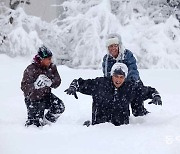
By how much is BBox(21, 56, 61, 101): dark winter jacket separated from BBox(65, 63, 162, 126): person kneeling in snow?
2.02ft

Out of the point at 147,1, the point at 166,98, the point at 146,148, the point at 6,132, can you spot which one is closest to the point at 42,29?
the point at 147,1

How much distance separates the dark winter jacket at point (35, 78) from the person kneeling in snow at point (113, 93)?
0.62 metres

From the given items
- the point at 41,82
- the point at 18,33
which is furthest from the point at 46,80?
the point at 18,33

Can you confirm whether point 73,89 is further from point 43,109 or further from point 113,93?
point 43,109

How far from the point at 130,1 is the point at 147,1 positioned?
2.88 feet

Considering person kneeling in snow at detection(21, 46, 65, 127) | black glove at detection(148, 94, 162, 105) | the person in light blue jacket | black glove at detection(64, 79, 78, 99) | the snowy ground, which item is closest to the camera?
the snowy ground

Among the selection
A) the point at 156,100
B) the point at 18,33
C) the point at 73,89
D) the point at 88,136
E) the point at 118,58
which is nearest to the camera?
the point at 88,136

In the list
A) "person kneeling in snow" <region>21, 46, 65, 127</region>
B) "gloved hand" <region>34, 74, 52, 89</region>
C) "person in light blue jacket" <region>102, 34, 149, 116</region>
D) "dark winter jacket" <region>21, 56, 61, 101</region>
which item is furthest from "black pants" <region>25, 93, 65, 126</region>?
"person in light blue jacket" <region>102, 34, 149, 116</region>

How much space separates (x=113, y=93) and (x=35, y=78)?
1.12 metres

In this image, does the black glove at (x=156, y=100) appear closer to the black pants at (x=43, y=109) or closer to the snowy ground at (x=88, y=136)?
the snowy ground at (x=88, y=136)

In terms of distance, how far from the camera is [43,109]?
6391 mm

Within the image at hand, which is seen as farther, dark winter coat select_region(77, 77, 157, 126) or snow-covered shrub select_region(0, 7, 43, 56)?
snow-covered shrub select_region(0, 7, 43, 56)

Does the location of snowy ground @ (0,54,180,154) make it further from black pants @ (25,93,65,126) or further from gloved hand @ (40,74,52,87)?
gloved hand @ (40,74,52,87)

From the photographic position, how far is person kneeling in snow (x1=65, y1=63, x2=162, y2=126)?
18.1 ft
